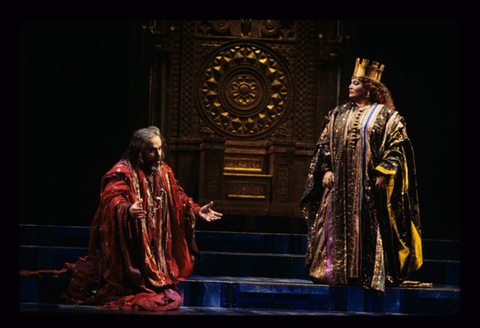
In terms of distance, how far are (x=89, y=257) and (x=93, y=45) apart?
2.88 meters

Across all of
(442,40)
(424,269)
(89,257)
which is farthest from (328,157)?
(442,40)

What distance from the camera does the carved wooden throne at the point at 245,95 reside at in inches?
345

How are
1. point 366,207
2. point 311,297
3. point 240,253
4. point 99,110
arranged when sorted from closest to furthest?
point 311,297 < point 366,207 < point 240,253 < point 99,110

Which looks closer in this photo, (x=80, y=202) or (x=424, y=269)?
(x=424, y=269)

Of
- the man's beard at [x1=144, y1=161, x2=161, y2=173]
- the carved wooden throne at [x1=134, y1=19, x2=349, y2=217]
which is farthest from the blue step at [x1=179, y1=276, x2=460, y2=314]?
the carved wooden throne at [x1=134, y1=19, x2=349, y2=217]

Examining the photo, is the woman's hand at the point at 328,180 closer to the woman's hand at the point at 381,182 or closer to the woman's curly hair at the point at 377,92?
the woman's hand at the point at 381,182

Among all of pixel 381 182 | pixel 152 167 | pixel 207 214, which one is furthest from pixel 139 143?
pixel 381 182

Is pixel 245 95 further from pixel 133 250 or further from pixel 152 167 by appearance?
pixel 133 250

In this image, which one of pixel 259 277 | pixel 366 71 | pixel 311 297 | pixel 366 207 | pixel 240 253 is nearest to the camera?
pixel 311 297

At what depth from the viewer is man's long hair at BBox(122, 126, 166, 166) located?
619cm

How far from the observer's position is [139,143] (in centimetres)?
621

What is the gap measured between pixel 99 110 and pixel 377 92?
2.95 meters

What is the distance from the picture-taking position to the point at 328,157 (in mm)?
6578

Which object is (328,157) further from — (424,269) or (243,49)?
(243,49)
